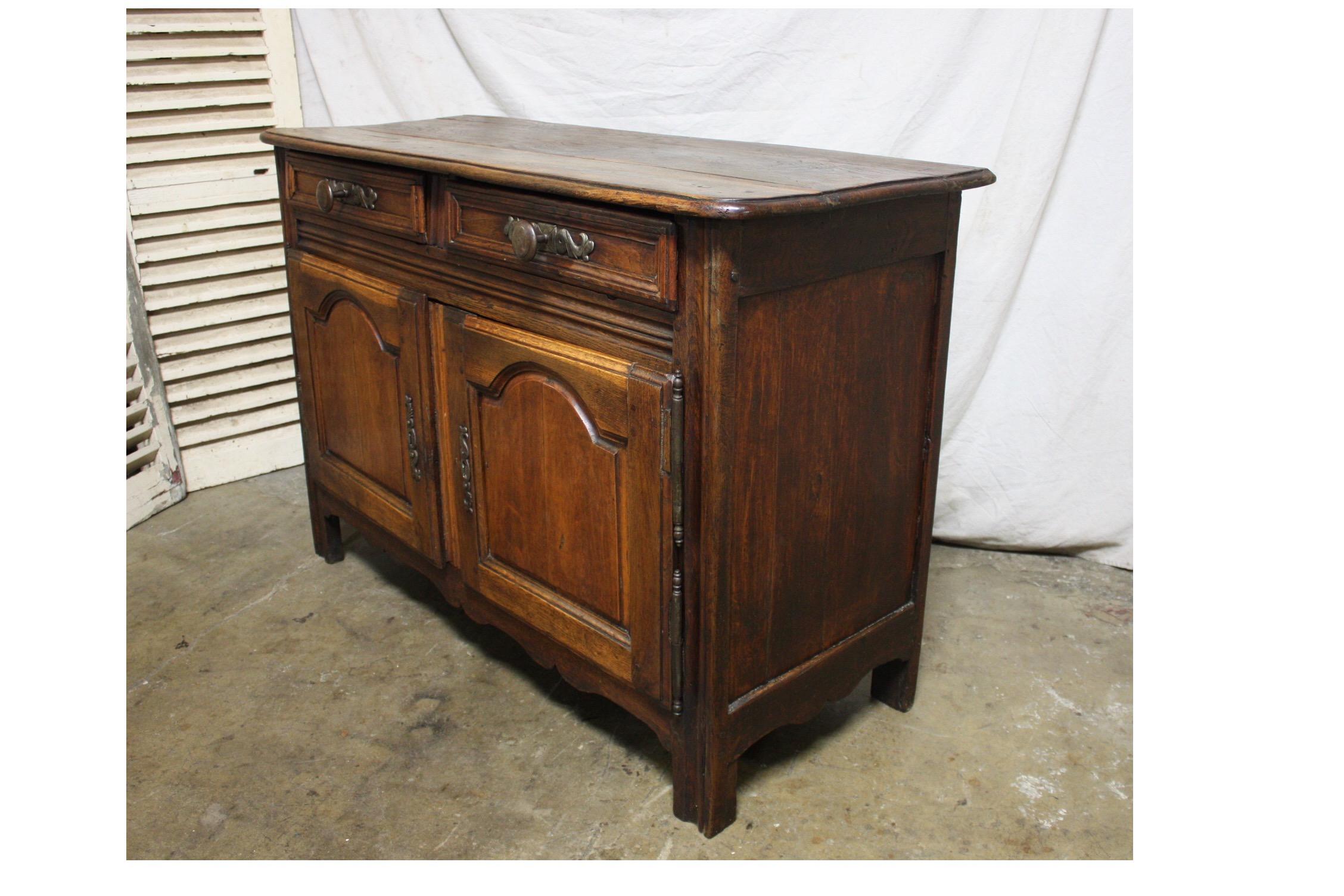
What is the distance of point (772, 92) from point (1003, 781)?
1597 millimetres

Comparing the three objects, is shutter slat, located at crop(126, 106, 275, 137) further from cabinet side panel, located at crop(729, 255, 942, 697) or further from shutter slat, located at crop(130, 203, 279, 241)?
cabinet side panel, located at crop(729, 255, 942, 697)

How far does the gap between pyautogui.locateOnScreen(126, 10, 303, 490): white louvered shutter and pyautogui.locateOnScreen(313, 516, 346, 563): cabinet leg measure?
2.06ft

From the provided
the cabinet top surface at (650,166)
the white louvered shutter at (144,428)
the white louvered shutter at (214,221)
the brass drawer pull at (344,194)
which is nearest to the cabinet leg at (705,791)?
the cabinet top surface at (650,166)

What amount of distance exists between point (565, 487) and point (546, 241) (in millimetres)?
398

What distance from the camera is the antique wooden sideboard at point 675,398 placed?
1612 mm

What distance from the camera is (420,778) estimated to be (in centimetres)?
198

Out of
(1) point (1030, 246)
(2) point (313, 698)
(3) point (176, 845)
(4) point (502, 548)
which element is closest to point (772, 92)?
(1) point (1030, 246)

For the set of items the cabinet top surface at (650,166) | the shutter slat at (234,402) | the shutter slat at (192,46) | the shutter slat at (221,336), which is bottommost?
the shutter slat at (234,402)

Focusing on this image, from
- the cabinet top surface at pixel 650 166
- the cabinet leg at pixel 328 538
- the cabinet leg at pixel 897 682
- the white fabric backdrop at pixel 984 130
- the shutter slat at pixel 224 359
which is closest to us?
the cabinet top surface at pixel 650 166

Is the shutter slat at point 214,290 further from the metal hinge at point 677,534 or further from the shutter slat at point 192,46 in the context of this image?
the metal hinge at point 677,534

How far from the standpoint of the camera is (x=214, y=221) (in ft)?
9.97

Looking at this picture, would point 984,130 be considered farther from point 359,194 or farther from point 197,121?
point 197,121

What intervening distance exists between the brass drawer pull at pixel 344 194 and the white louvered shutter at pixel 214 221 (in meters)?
0.88

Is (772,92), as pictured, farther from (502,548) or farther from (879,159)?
(502,548)
